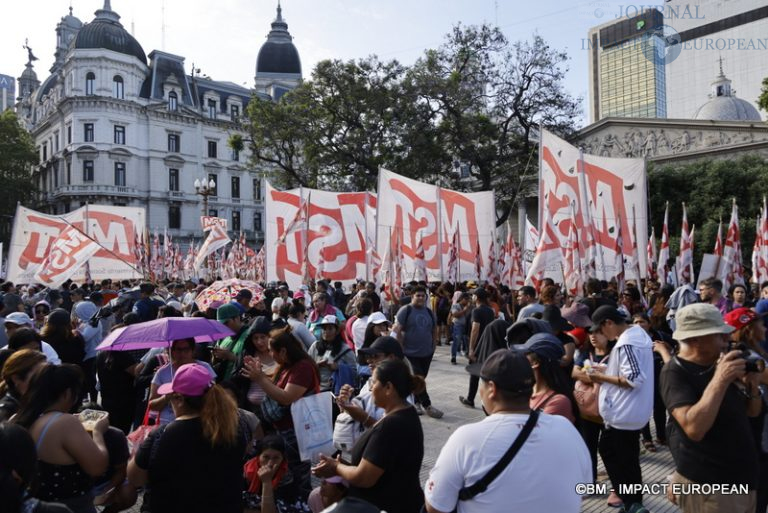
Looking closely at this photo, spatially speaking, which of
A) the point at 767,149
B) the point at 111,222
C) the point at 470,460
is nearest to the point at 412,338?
the point at 470,460

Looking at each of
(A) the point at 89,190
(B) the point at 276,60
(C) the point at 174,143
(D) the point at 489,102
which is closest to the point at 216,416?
(D) the point at 489,102

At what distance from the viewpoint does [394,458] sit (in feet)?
8.98

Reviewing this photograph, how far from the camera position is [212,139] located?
5612 centimetres

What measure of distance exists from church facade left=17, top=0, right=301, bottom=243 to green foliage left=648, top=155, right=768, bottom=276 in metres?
29.9

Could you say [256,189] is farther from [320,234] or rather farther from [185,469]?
[185,469]

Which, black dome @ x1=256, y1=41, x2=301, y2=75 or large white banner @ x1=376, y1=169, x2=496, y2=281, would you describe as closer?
large white banner @ x1=376, y1=169, x2=496, y2=281

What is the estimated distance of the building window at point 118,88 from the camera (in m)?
48.5

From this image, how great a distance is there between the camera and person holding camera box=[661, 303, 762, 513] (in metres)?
2.72

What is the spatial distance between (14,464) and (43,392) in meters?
0.78

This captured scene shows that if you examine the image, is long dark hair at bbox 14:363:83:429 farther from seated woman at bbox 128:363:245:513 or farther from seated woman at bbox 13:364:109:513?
seated woman at bbox 128:363:245:513

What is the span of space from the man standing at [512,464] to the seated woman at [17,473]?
141cm

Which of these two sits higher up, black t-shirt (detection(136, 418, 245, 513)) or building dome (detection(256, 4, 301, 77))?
building dome (detection(256, 4, 301, 77))

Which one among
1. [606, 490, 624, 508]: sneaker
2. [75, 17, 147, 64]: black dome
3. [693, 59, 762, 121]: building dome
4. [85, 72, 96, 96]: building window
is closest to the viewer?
[606, 490, 624, 508]: sneaker

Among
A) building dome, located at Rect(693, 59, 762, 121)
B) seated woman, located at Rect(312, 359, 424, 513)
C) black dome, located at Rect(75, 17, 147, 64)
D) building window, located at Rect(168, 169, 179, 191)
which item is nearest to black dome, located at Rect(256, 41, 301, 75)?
building window, located at Rect(168, 169, 179, 191)
